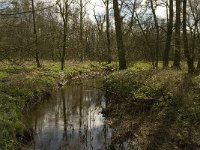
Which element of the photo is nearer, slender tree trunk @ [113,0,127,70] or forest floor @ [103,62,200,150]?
forest floor @ [103,62,200,150]

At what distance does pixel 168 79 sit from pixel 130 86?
7.19ft

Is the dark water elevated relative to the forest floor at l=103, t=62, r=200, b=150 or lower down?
lower down

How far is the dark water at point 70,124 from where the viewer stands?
10.8m

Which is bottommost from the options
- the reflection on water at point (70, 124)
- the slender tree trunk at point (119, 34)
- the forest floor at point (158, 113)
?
the reflection on water at point (70, 124)

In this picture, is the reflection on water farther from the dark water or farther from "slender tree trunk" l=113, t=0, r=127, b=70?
"slender tree trunk" l=113, t=0, r=127, b=70

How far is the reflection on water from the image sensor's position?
10836 millimetres

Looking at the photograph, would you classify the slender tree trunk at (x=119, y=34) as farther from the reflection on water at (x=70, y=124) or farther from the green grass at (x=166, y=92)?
the green grass at (x=166, y=92)

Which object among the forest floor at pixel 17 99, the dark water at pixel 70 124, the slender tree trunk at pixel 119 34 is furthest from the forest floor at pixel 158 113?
the slender tree trunk at pixel 119 34

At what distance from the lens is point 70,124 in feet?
44.5

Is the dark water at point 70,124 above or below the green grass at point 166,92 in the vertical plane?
below

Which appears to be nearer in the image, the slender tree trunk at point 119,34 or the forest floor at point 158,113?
the forest floor at point 158,113

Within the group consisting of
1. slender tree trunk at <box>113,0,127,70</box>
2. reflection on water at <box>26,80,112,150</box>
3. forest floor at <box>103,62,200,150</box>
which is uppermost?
slender tree trunk at <box>113,0,127,70</box>

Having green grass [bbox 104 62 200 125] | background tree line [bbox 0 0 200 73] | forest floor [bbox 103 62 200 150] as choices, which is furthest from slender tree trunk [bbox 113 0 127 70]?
forest floor [bbox 103 62 200 150]

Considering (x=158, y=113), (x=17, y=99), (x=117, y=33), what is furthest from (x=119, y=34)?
(x=158, y=113)
